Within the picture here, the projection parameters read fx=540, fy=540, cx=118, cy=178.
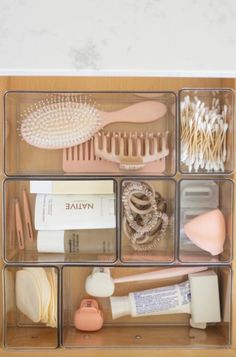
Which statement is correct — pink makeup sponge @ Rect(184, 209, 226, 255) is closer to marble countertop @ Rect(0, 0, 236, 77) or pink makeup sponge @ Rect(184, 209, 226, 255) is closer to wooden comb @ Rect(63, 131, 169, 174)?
wooden comb @ Rect(63, 131, 169, 174)

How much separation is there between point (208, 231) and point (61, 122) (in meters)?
0.55

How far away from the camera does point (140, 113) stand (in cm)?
167

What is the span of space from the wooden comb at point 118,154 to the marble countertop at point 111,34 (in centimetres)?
71

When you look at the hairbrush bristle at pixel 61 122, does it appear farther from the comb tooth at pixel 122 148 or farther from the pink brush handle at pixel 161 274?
the pink brush handle at pixel 161 274

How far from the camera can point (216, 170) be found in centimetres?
160

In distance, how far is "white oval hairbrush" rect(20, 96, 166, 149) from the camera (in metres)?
1.61

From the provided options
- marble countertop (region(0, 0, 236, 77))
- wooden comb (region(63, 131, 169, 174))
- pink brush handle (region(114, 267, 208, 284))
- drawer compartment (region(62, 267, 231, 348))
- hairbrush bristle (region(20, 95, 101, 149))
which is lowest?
drawer compartment (region(62, 267, 231, 348))

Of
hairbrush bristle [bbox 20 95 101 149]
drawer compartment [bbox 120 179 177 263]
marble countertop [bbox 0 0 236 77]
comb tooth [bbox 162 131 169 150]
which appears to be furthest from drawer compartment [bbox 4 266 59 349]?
marble countertop [bbox 0 0 236 77]

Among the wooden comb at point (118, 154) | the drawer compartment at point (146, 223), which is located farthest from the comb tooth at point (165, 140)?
the drawer compartment at point (146, 223)

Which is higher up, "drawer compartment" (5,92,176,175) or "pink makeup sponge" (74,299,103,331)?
"drawer compartment" (5,92,176,175)

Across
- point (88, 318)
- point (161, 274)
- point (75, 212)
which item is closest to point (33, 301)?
A: point (88, 318)

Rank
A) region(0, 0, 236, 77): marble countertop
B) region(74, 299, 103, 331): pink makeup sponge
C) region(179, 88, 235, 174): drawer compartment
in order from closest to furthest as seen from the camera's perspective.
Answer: region(0, 0, 236, 77): marble countertop, region(179, 88, 235, 174): drawer compartment, region(74, 299, 103, 331): pink makeup sponge

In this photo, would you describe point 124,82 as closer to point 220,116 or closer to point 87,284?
point 220,116

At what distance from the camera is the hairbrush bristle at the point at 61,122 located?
5.29 feet
